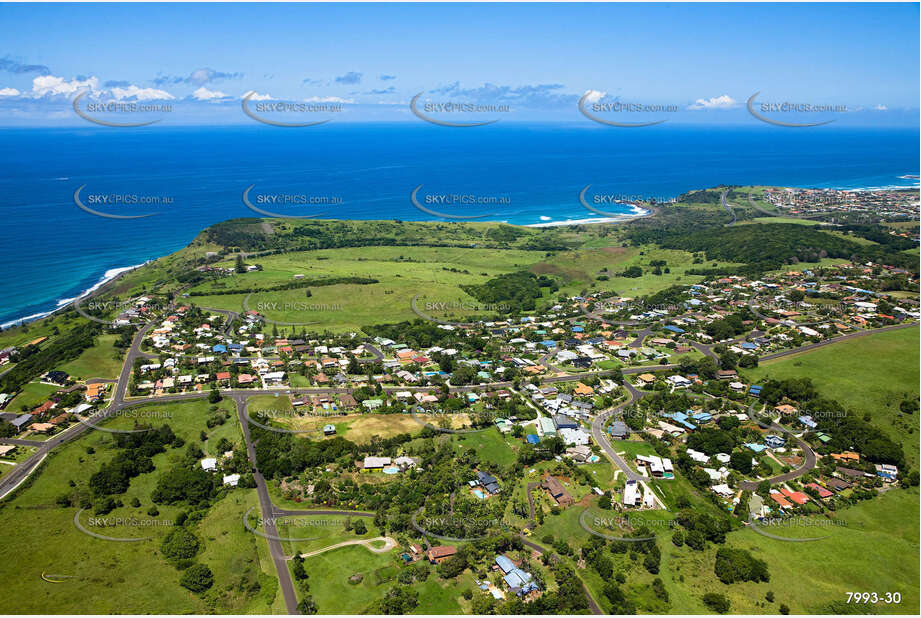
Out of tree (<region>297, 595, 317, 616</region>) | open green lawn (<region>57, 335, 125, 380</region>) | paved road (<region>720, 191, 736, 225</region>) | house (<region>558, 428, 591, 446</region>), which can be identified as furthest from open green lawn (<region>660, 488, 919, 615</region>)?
paved road (<region>720, 191, 736, 225</region>)

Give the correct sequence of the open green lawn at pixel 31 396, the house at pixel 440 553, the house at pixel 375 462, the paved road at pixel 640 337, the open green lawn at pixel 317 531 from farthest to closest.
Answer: the paved road at pixel 640 337 < the open green lawn at pixel 31 396 < the house at pixel 375 462 < the open green lawn at pixel 317 531 < the house at pixel 440 553

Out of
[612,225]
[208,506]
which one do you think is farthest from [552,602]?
[612,225]

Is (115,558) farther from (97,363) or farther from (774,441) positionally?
(774,441)

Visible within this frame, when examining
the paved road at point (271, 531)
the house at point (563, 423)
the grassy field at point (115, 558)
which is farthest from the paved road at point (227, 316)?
the house at point (563, 423)

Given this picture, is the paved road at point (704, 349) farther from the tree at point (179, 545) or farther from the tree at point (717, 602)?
the tree at point (179, 545)

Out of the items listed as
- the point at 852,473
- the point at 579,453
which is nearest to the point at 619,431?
the point at 579,453

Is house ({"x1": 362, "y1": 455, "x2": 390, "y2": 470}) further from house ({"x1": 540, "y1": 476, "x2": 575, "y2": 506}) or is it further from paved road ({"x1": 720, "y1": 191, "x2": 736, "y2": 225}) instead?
paved road ({"x1": 720, "y1": 191, "x2": 736, "y2": 225})
